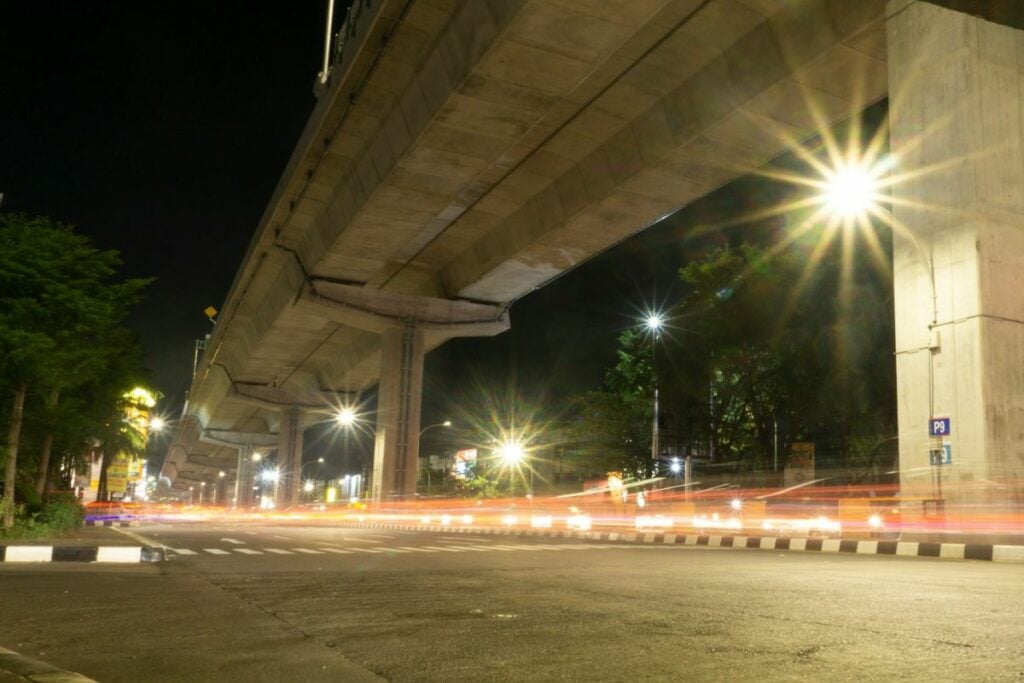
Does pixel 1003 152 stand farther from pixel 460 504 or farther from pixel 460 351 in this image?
pixel 460 351

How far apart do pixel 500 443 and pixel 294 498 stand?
19157 millimetres

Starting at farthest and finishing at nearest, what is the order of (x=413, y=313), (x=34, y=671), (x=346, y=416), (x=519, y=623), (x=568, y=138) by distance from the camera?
(x=346, y=416) < (x=413, y=313) < (x=568, y=138) < (x=519, y=623) < (x=34, y=671)

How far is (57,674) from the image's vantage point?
4172 millimetres

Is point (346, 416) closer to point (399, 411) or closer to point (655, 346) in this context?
point (399, 411)

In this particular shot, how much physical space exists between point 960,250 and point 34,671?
16.6 meters

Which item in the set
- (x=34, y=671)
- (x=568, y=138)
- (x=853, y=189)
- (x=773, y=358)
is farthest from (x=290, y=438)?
(x=34, y=671)

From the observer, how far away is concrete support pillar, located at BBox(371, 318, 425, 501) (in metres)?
43.2

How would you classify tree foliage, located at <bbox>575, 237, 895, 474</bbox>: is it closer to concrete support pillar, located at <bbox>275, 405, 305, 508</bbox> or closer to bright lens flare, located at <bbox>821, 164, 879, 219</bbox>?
bright lens flare, located at <bbox>821, 164, 879, 219</bbox>

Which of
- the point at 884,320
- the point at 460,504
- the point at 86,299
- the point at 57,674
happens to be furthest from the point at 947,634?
the point at 460,504

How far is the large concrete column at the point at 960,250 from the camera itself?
16.3 metres

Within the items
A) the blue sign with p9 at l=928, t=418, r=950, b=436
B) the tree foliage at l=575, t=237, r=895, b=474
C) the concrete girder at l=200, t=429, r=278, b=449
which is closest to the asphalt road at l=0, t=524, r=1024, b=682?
the blue sign with p9 at l=928, t=418, r=950, b=436

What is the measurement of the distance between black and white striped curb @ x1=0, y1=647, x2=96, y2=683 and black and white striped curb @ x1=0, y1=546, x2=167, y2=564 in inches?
304

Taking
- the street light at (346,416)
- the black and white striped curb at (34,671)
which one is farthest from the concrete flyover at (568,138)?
the street light at (346,416)

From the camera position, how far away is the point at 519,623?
629cm
